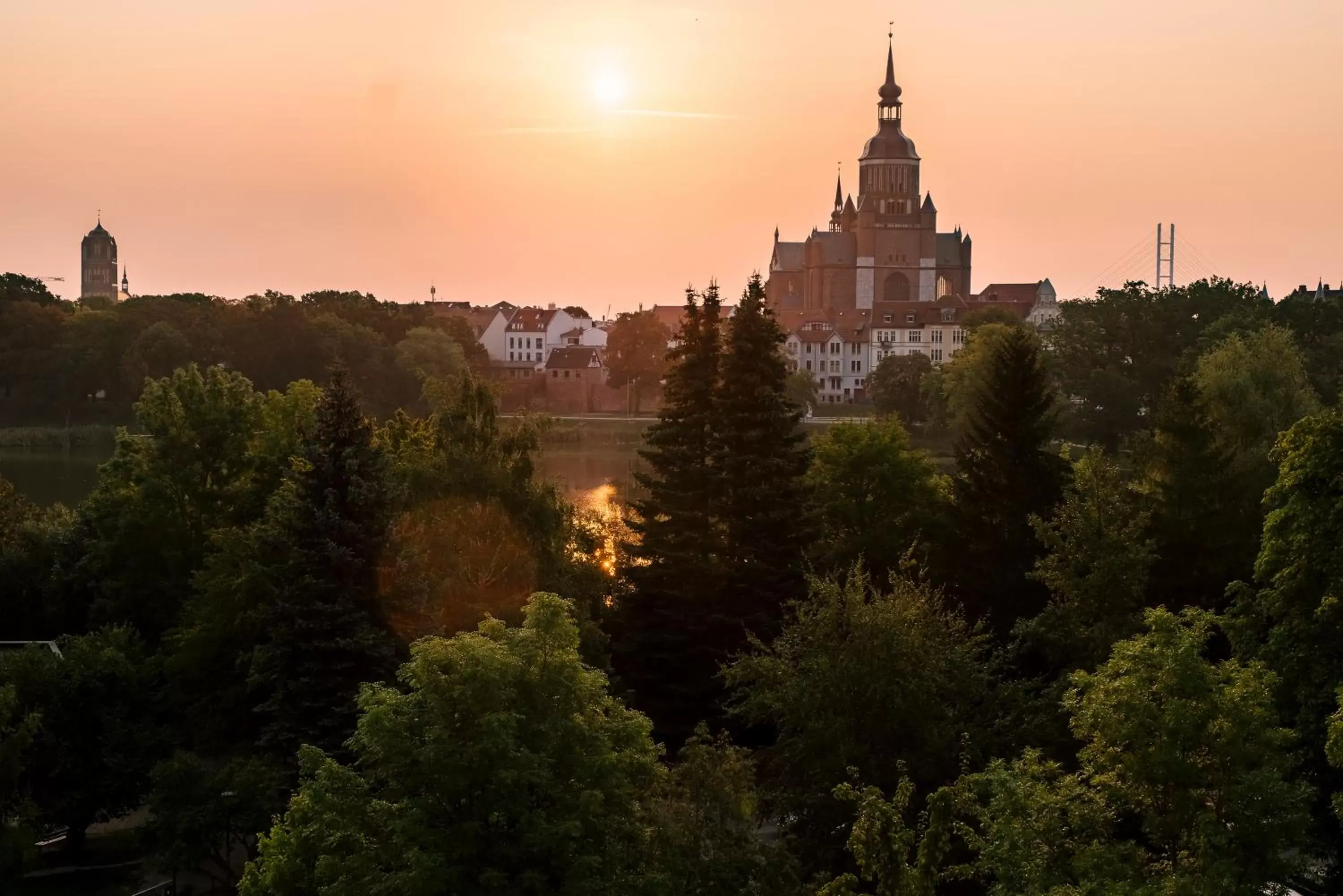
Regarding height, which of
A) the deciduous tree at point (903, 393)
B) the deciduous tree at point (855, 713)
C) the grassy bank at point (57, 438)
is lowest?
the deciduous tree at point (855, 713)

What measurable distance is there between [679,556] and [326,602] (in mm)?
8235

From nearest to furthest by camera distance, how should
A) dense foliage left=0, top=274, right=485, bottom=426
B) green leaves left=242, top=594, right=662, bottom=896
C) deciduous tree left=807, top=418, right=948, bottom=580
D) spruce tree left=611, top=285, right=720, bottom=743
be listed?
green leaves left=242, top=594, right=662, bottom=896 → spruce tree left=611, top=285, right=720, bottom=743 → deciduous tree left=807, top=418, right=948, bottom=580 → dense foliage left=0, top=274, right=485, bottom=426

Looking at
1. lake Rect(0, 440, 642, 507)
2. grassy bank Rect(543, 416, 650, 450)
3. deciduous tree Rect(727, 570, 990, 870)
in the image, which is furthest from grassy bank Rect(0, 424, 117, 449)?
deciduous tree Rect(727, 570, 990, 870)

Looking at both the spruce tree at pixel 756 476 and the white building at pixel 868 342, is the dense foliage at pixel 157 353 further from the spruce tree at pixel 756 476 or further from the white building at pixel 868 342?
the spruce tree at pixel 756 476

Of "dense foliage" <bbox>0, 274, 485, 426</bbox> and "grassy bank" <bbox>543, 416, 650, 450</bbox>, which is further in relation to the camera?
"grassy bank" <bbox>543, 416, 650, 450</bbox>

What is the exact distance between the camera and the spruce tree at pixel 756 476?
27.9 meters

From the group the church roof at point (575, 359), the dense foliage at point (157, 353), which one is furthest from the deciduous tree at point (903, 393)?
the church roof at point (575, 359)

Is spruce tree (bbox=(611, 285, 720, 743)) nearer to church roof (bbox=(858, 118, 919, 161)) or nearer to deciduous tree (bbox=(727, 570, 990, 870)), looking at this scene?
deciduous tree (bbox=(727, 570, 990, 870))

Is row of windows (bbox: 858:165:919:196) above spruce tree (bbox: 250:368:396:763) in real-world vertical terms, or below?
above

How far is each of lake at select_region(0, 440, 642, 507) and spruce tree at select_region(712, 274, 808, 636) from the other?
2070 cm

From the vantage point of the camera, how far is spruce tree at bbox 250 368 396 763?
21.7 m

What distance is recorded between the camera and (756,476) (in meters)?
28.5

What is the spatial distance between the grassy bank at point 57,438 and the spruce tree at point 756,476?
58114 millimetres

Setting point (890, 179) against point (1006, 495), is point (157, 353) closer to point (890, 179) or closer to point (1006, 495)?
point (1006, 495)
